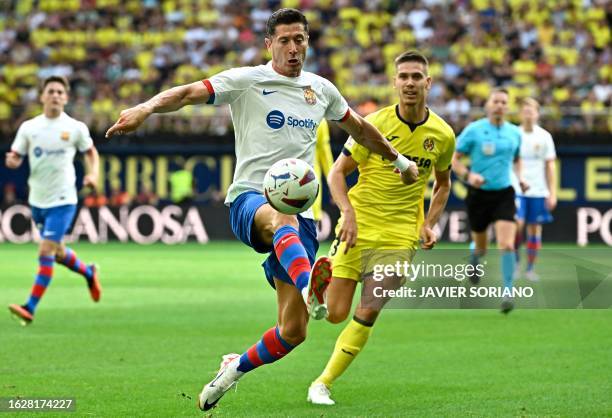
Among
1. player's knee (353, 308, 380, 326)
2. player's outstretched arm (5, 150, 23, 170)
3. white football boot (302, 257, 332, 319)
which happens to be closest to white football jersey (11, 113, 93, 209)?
player's outstretched arm (5, 150, 23, 170)

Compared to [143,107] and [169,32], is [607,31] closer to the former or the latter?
[169,32]

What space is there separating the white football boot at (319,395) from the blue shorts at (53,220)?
5.86 metres

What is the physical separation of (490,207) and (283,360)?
4754mm

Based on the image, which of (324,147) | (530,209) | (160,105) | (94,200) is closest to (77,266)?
(324,147)

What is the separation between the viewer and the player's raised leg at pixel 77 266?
43.8 ft

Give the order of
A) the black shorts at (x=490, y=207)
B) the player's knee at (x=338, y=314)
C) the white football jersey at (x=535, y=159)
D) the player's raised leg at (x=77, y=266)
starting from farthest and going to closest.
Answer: the white football jersey at (x=535, y=159) → the black shorts at (x=490, y=207) → the player's raised leg at (x=77, y=266) → the player's knee at (x=338, y=314)

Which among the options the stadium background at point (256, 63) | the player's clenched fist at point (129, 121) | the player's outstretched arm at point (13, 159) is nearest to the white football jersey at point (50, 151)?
the player's outstretched arm at point (13, 159)

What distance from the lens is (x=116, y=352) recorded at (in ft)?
33.7

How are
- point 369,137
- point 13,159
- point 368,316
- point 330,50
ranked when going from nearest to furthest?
point 369,137
point 368,316
point 13,159
point 330,50

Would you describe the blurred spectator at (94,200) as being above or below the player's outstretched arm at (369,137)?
below

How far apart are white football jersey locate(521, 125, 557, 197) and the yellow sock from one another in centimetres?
925

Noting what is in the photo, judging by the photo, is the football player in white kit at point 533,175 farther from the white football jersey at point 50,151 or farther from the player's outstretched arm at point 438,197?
the player's outstretched arm at point 438,197

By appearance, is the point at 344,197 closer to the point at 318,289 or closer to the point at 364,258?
the point at 364,258

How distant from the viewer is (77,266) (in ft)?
44.5
